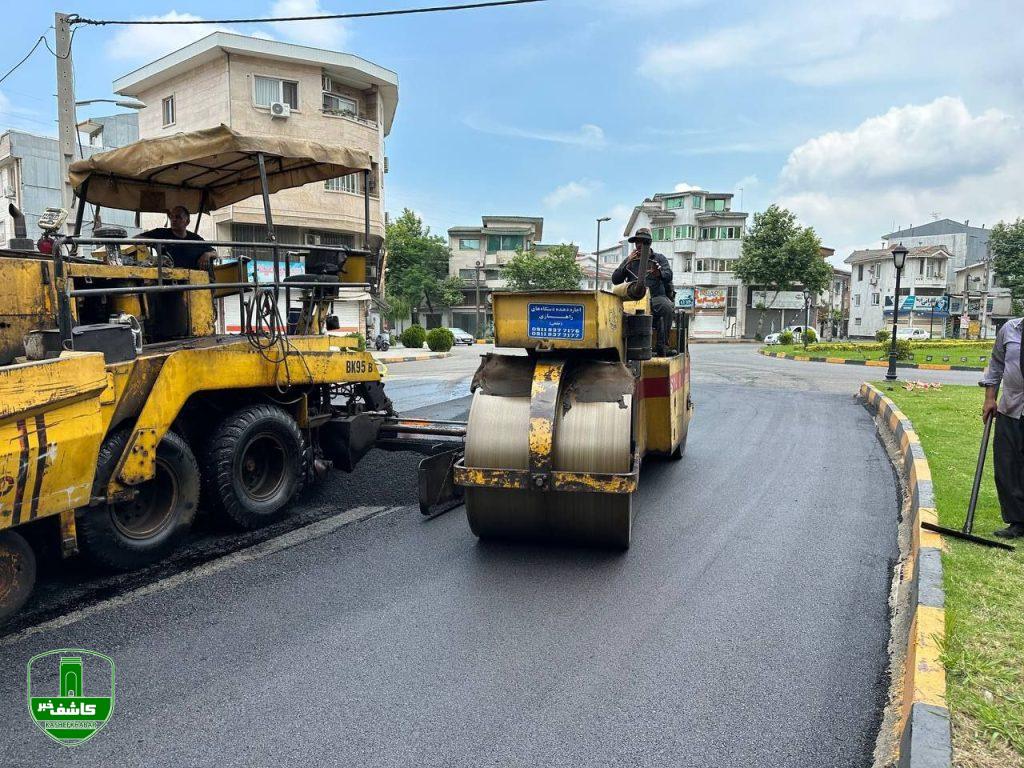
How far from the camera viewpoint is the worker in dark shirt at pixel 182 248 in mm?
6137

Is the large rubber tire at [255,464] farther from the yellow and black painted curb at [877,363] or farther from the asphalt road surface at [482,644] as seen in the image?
the yellow and black painted curb at [877,363]

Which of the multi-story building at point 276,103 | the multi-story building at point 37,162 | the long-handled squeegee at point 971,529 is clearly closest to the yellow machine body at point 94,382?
the long-handled squeegee at point 971,529

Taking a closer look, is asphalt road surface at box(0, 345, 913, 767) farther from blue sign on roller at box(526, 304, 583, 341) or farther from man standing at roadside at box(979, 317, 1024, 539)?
blue sign on roller at box(526, 304, 583, 341)

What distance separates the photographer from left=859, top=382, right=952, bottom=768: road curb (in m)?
2.61

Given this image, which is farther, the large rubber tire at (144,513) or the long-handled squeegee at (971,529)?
the long-handled squeegee at (971,529)

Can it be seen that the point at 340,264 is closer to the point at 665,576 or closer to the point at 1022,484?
the point at 665,576

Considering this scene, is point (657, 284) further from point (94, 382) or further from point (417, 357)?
point (417, 357)

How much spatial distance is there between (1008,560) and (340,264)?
206 inches

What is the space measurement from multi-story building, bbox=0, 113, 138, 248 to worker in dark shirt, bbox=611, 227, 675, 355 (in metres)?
32.3

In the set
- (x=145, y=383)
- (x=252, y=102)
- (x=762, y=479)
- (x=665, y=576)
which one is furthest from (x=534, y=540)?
(x=252, y=102)

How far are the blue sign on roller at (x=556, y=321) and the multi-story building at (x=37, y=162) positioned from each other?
3356 centimetres

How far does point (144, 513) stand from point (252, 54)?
84.4ft

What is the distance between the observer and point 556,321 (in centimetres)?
484

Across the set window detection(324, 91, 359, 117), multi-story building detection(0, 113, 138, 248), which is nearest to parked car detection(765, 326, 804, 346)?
window detection(324, 91, 359, 117)
